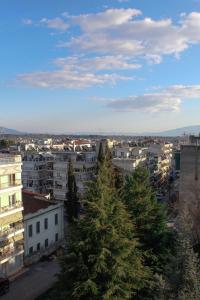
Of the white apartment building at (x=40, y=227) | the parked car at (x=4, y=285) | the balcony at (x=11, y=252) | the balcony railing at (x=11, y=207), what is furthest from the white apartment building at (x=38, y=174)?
the parked car at (x=4, y=285)

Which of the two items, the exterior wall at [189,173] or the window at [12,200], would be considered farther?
the exterior wall at [189,173]

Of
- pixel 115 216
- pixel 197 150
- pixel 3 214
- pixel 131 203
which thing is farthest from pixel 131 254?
pixel 197 150

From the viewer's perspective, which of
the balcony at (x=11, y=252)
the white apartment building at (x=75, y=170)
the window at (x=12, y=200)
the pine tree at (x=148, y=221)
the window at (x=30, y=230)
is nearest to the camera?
the pine tree at (x=148, y=221)

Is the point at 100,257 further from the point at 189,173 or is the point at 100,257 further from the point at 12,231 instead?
the point at 189,173

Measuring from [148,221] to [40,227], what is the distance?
50.3 feet

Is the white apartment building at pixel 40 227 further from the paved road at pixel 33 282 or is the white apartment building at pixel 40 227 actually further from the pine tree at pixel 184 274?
the pine tree at pixel 184 274

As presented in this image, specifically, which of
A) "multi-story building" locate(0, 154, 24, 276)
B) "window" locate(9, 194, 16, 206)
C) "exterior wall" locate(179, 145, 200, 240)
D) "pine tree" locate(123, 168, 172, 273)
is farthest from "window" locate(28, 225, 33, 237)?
"exterior wall" locate(179, 145, 200, 240)

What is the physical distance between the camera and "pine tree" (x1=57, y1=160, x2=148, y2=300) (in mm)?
22453

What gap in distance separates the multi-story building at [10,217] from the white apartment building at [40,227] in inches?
99.4

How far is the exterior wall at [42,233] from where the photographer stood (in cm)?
3994

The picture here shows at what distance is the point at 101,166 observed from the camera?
25500 millimetres

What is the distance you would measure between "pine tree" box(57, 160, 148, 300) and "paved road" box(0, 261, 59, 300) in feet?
32.0

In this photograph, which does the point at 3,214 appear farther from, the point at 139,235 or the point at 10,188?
the point at 139,235

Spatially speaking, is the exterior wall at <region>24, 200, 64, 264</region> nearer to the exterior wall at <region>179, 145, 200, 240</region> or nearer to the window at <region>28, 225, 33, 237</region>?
the window at <region>28, 225, 33, 237</region>
